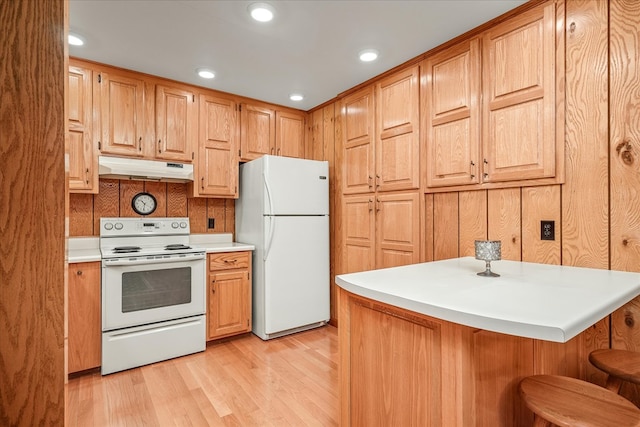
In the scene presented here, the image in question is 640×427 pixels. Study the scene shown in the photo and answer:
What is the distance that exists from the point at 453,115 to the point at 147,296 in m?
2.74

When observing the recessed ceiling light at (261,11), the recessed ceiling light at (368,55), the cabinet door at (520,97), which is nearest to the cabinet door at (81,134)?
the recessed ceiling light at (261,11)

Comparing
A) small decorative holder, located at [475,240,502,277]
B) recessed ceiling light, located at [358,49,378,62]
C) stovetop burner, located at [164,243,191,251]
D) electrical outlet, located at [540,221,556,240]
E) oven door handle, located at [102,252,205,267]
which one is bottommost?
oven door handle, located at [102,252,205,267]

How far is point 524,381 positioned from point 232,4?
2379 mm

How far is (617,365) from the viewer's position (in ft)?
4.28

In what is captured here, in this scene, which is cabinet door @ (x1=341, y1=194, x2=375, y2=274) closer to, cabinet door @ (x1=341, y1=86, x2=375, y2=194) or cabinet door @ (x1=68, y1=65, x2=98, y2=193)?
cabinet door @ (x1=341, y1=86, x2=375, y2=194)

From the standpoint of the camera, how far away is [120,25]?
2.10 meters

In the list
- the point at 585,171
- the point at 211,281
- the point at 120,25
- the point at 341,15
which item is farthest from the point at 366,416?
the point at 120,25

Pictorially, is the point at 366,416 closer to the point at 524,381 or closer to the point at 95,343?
the point at 524,381

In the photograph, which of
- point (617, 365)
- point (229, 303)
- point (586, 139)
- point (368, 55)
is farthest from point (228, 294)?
point (586, 139)

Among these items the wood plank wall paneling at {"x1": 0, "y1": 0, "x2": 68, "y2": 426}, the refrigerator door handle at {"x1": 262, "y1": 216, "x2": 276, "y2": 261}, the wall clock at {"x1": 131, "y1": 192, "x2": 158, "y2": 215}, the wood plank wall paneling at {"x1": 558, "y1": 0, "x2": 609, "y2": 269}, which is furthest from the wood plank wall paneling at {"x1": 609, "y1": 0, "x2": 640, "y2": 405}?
the wall clock at {"x1": 131, "y1": 192, "x2": 158, "y2": 215}

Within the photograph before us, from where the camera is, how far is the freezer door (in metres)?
3.02

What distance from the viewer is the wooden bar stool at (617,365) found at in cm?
125

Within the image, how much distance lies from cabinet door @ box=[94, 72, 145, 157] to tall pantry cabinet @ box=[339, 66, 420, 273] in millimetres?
1921

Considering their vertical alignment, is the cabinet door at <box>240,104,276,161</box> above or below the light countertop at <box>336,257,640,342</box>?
above
